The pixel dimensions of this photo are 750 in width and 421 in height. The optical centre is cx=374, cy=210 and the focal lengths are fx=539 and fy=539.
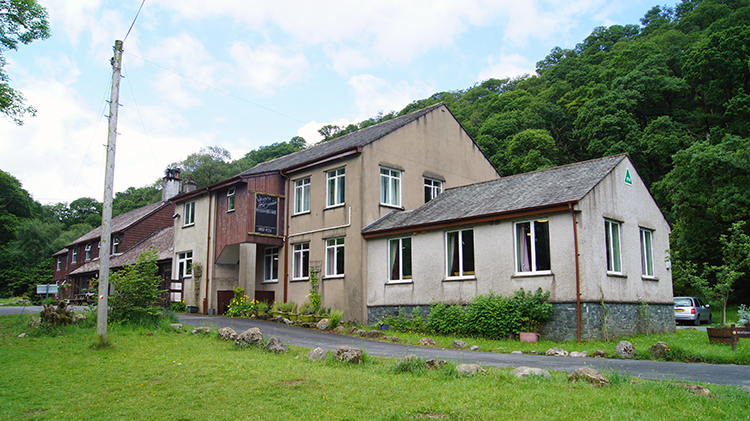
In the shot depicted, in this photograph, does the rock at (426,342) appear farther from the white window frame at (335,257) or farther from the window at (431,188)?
the window at (431,188)

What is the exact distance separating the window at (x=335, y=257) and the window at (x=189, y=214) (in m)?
9.95

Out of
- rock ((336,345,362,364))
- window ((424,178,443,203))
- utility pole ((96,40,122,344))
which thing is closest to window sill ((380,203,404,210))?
window ((424,178,443,203))

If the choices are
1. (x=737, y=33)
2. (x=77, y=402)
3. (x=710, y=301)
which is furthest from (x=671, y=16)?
(x=77, y=402)

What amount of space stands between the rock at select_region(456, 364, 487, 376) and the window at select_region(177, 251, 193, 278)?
72.4 ft

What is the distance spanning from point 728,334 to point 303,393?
482 inches

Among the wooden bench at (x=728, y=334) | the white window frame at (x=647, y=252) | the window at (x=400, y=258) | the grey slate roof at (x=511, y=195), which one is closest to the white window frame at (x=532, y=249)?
the grey slate roof at (x=511, y=195)

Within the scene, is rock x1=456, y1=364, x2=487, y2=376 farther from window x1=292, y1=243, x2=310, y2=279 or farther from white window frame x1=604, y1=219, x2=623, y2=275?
window x1=292, y1=243, x2=310, y2=279

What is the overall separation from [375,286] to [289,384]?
12.8m

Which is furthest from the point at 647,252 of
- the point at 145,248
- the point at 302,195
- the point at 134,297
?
the point at 145,248

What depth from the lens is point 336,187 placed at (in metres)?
23.7

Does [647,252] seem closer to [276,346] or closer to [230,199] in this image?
[276,346]

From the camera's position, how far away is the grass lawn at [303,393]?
22.7 feet

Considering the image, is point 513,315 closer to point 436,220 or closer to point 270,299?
point 436,220

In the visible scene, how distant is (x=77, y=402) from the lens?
826cm
